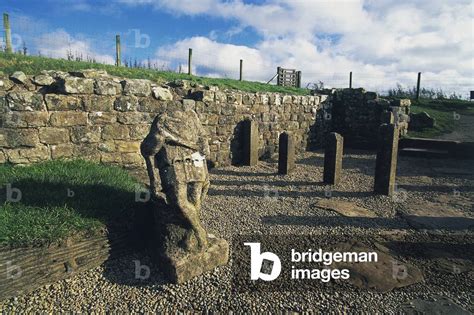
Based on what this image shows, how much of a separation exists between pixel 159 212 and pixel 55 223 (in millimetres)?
1129

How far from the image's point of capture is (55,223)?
131 inches

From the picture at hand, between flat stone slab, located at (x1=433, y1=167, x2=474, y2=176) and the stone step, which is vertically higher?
the stone step

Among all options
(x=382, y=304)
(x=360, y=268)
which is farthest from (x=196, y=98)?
(x=382, y=304)

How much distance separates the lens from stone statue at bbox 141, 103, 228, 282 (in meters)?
3.32

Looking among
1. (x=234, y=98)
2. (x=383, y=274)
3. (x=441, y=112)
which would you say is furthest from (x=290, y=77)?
(x=383, y=274)

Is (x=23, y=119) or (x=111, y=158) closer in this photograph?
(x=23, y=119)

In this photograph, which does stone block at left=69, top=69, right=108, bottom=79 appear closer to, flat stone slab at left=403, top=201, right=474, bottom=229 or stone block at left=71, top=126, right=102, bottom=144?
stone block at left=71, top=126, right=102, bottom=144

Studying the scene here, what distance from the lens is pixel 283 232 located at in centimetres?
440

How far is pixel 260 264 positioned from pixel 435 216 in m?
3.56

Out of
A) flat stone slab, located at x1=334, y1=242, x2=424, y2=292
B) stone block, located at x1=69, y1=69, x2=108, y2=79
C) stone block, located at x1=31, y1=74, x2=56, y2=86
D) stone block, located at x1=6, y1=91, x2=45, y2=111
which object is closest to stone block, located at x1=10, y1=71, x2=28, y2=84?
stone block, located at x1=31, y1=74, x2=56, y2=86

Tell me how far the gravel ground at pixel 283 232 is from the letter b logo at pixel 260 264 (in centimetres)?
27

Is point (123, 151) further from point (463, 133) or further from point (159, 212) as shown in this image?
point (463, 133)

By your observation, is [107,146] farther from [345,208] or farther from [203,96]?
[345,208]

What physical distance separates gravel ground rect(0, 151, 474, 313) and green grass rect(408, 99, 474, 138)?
4430 millimetres
